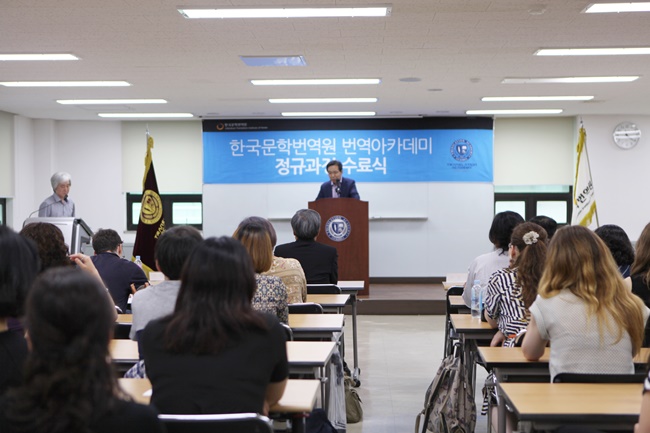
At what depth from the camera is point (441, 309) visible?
10633 millimetres

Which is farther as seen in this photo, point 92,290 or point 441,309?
point 441,309

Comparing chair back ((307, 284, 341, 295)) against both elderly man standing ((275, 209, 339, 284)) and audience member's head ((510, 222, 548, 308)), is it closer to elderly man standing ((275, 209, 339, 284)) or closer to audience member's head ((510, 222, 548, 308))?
elderly man standing ((275, 209, 339, 284))

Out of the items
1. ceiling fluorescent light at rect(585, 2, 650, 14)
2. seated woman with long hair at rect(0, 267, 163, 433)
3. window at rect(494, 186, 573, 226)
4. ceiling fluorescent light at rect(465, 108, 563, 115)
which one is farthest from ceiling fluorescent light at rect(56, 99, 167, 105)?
seated woman with long hair at rect(0, 267, 163, 433)

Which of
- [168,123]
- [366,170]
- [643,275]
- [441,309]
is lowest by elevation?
[441,309]

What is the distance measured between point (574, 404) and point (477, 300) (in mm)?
2271

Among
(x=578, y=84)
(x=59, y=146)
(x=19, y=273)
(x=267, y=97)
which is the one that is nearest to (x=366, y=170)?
(x=267, y=97)

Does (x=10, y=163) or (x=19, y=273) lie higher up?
(x=10, y=163)

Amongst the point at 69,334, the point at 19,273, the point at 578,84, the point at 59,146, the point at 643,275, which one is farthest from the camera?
the point at 59,146

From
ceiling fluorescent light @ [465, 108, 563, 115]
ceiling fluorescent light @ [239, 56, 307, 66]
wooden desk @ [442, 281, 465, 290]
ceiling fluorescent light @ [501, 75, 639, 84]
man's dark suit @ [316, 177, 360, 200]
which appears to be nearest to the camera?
wooden desk @ [442, 281, 465, 290]

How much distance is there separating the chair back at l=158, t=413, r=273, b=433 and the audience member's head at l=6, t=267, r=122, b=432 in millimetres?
596

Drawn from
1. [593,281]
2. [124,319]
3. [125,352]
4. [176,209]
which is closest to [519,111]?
[176,209]

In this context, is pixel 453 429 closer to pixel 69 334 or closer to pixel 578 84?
pixel 69 334

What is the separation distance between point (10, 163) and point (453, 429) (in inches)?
392

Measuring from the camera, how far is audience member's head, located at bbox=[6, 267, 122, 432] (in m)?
1.59
